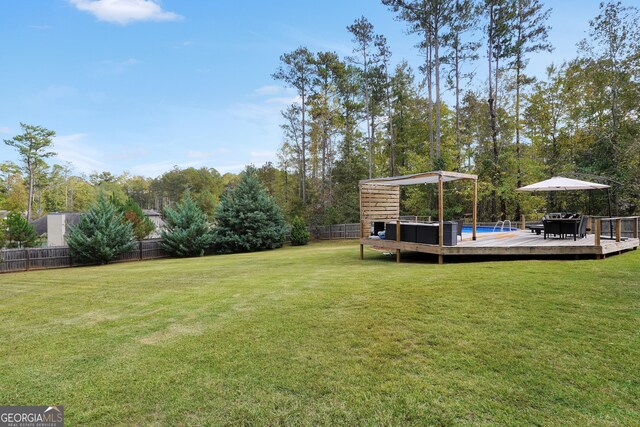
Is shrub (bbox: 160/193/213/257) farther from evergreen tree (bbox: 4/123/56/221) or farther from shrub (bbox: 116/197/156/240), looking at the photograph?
evergreen tree (bbox: 4/123/56/221)

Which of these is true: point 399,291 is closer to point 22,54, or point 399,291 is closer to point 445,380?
point 445,380

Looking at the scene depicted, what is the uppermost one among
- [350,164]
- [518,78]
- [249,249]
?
[518,78]

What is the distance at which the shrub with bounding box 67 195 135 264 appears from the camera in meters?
13.2

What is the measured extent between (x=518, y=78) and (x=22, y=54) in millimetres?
24547

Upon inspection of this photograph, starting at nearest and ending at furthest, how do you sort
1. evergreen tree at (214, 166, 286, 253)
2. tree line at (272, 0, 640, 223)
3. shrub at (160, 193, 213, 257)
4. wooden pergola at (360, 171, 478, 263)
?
wooden pergola at (360, 171, 478, 263), tree line at (272, 0, 640, 223), shrub at (160, 193, 213, 257), evergreen tree at (214, 166, 286, 253)

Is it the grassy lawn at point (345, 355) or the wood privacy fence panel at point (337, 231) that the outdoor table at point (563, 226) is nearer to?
the grassy lawn at point (345, 355)

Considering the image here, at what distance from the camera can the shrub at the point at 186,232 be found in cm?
1512

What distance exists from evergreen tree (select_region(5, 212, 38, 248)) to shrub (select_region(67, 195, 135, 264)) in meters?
3.48

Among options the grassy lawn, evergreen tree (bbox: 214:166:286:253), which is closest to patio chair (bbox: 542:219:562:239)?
the grassy lawn

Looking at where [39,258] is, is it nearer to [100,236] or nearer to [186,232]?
[100,236]

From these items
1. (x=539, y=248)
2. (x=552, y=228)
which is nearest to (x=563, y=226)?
(x=552, y=228)

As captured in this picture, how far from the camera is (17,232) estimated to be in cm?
1466

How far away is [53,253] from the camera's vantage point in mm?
13172

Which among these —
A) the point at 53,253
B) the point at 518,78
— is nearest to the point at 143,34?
the point at 53,253
